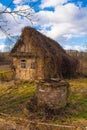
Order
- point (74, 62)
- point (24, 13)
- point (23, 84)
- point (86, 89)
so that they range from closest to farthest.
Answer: point (24, 13), point (86, 89), point (23, 84), point (74, 62)

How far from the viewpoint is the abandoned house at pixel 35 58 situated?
29.1 m

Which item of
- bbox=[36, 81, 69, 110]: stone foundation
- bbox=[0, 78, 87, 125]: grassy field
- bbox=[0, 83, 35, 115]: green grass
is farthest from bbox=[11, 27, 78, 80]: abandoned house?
bbox=[36, 81, 69, 110]: stone foundation

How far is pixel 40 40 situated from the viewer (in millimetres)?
29281

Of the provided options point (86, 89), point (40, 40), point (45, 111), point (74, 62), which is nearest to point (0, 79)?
point (40, 40)

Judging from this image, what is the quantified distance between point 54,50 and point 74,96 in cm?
1103

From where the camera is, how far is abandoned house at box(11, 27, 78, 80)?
1147 inches

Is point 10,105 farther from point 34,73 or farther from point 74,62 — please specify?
point 74,62

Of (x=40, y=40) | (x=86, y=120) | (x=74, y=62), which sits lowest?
(x=86, y=120)

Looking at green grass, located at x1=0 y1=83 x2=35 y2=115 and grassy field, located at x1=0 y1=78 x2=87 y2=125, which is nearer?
grassy field, located at x1=0 y1=78 x2=87 y2=125

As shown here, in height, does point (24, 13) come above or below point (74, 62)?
above

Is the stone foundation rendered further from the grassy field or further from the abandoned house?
the abandoned house

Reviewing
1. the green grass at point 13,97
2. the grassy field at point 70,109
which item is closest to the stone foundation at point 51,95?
the grassy field at point 70,109

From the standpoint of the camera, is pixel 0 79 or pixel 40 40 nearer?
pixel 40 40

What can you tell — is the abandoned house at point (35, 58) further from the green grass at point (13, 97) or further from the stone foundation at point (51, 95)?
the stone foundation at point (51, 95)
